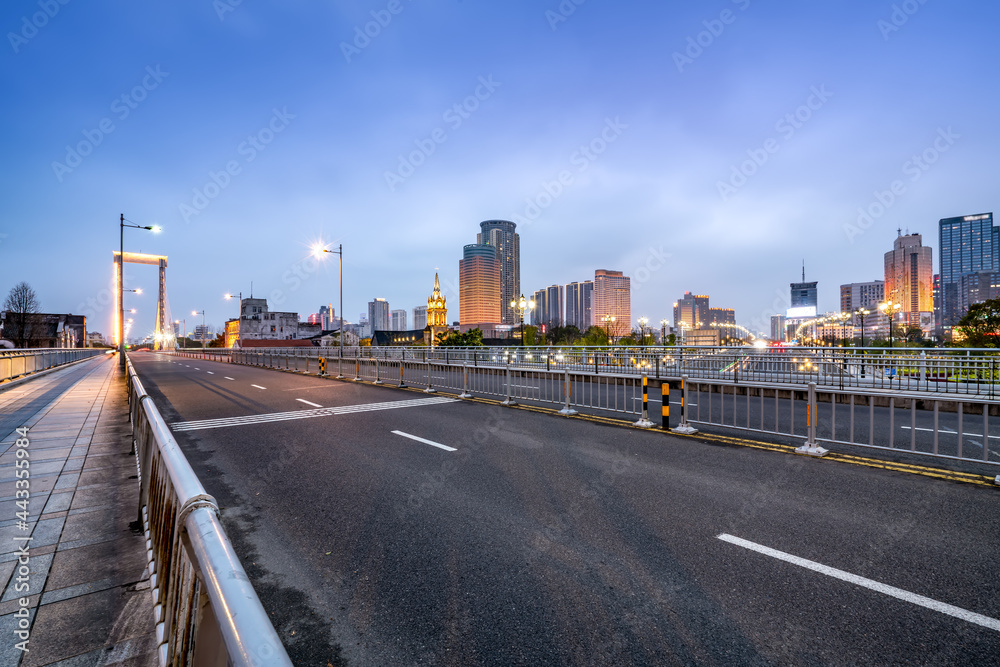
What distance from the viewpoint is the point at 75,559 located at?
154 inches

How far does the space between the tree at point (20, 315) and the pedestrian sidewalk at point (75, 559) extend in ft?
260

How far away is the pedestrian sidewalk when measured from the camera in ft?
9.44

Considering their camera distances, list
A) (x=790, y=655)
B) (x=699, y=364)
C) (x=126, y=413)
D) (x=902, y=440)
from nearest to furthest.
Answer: (x=790, y=655) → (x=902, y=440) → (x=126, y=413) → (x=699, y=364)

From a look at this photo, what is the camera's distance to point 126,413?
10.7m

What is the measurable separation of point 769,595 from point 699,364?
644 inches

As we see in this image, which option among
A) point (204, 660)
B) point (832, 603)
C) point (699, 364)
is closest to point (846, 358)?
point (699, 364)

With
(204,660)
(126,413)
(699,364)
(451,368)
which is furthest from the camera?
(451,368)

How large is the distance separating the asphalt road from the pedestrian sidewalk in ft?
3.09

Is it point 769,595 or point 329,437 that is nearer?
point 769,595

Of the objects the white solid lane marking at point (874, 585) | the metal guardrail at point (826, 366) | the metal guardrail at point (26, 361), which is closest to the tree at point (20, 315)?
the metal guardrail at point (26, 361)

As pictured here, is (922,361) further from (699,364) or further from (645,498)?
(645,498)

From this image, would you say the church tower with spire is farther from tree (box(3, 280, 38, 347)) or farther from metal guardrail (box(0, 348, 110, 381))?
metal guardrail (box(0, 348, 110, 381))

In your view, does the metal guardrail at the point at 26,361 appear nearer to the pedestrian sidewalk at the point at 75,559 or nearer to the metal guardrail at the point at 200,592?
the pedestrian sidewalk at the point at 75,559

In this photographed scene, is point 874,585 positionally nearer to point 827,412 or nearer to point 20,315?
point 827,412
